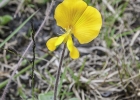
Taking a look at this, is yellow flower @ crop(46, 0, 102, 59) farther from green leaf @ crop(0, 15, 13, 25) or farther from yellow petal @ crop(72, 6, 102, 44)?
green leaf @ crop(0, 15, 13, 25)

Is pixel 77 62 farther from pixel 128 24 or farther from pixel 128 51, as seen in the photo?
pixel 128 24

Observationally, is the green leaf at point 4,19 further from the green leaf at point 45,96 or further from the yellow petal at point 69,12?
the yellow petal at point 69,12

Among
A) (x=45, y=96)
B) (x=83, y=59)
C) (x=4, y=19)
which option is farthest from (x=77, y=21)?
(x=4, y=19)

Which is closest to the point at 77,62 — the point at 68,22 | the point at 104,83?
the point at 104,83

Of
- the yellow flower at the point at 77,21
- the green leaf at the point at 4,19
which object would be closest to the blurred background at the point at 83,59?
the green leaf at the point at 4,19

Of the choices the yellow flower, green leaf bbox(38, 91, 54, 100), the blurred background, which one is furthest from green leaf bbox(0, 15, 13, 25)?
the yellow flower

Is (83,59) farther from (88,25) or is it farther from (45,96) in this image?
(88,25)
